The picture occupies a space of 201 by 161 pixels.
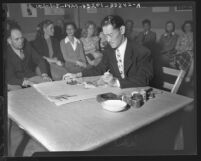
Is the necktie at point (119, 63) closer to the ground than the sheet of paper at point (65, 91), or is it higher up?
higher up

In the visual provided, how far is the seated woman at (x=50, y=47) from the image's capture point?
1742mm

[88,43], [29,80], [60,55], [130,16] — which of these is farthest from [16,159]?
[130,16]

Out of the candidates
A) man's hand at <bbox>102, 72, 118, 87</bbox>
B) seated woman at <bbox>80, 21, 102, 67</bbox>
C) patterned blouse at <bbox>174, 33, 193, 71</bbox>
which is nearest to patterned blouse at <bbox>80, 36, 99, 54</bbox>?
seated woman at <bbox>80, 21, 102, 67</bbox>

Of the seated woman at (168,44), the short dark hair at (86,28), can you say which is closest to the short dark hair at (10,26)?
the short dark hair at (86,28)

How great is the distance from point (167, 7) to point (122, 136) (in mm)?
977

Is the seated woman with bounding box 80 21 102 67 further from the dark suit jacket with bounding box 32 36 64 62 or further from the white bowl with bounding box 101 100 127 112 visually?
the white bowl with bounding box 101 100 127 112

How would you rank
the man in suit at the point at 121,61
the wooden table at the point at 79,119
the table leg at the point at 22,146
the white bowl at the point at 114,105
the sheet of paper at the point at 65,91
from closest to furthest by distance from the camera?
the wooden table at the point at 79,119, the white bowl at the point at 114,105, the sheet of paper at the point at 65,91, the table leg at the point at 22,146, the man in suit at the point at 121,61

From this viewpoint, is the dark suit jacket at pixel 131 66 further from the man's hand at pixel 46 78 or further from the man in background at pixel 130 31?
the man's hand at pixel 46 78

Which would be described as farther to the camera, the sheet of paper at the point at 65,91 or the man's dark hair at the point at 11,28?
the man's dark hair at the point at 11,28

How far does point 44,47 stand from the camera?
5.83 ft

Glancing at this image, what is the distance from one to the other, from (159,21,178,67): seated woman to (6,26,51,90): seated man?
2.73ft

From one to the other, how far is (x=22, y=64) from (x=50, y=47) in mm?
229

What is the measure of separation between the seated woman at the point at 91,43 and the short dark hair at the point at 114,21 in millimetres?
81

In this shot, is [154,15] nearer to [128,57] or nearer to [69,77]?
[128,57]
